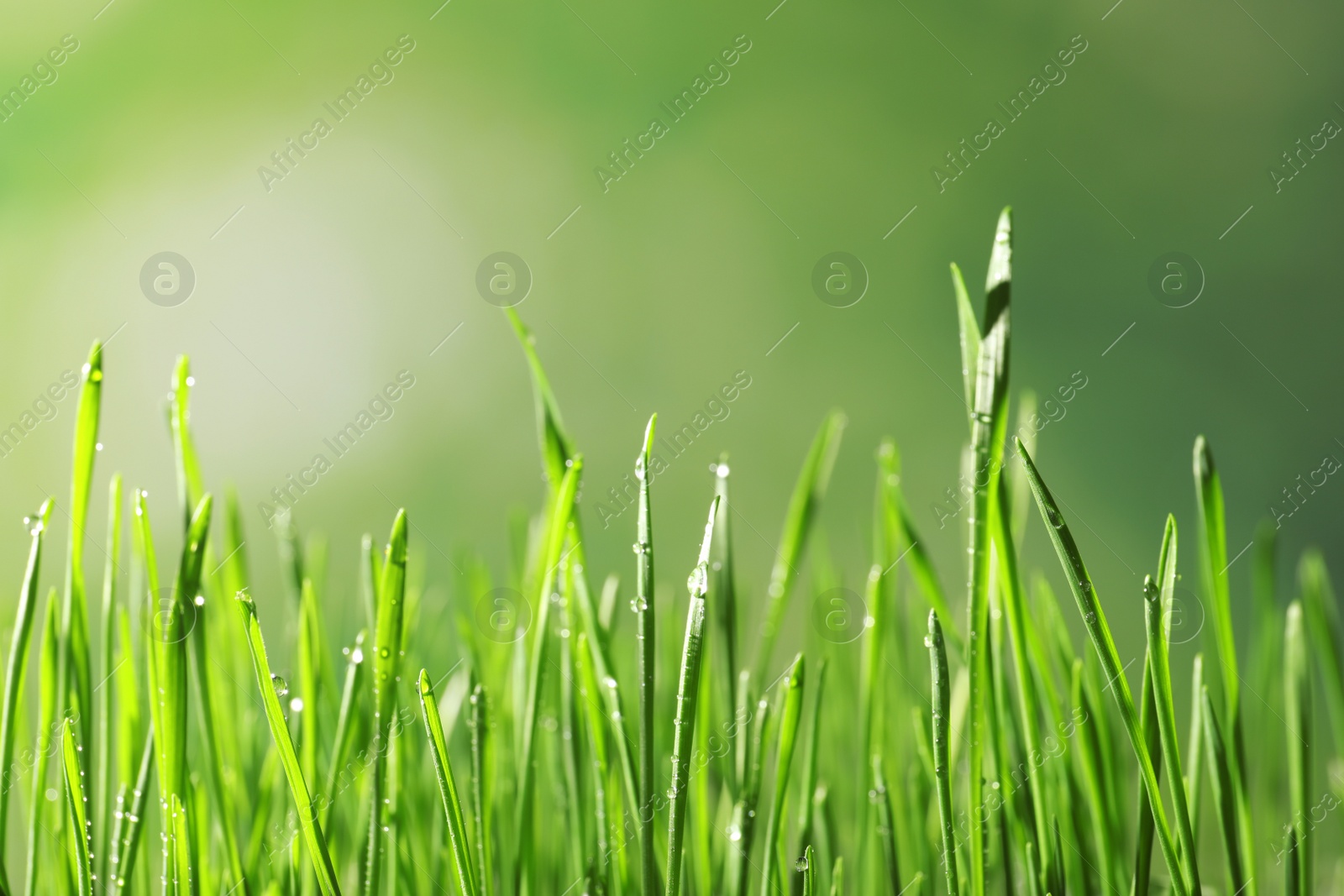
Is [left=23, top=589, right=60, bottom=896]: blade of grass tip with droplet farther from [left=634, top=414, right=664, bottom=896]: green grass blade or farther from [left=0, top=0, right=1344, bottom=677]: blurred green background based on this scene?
[left=0, top=0, right=1344, bottom=677]: blurred green background

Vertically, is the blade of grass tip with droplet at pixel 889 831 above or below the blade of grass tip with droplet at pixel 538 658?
below

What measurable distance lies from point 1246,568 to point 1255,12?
40.7 inches

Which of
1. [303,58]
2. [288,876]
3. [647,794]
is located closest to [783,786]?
[647,794]

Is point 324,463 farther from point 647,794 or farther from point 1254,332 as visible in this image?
point 1254,332

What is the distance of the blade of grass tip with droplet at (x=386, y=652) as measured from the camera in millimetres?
212

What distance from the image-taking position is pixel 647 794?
0.21 metres

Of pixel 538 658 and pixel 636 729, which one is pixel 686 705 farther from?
pixel 636 729

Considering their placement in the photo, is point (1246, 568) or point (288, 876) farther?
point (1246, 568)

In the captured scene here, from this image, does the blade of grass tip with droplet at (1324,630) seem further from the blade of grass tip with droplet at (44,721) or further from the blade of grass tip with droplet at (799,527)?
the blade of grass tip with droplet at (44,721)

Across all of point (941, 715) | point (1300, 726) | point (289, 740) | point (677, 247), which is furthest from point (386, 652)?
point (677, 247)

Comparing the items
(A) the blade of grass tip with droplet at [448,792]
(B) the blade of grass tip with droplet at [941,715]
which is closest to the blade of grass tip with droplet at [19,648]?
(A) the blade of grass tip with droplet at [448,792]

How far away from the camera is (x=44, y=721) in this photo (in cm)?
25

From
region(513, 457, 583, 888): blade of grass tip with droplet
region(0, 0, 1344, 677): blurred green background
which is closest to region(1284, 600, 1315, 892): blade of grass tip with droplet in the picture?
region(513, 457, 583, 888): blade of grass tip with droplet

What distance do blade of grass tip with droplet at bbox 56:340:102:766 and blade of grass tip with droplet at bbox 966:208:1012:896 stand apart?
0.22 m
